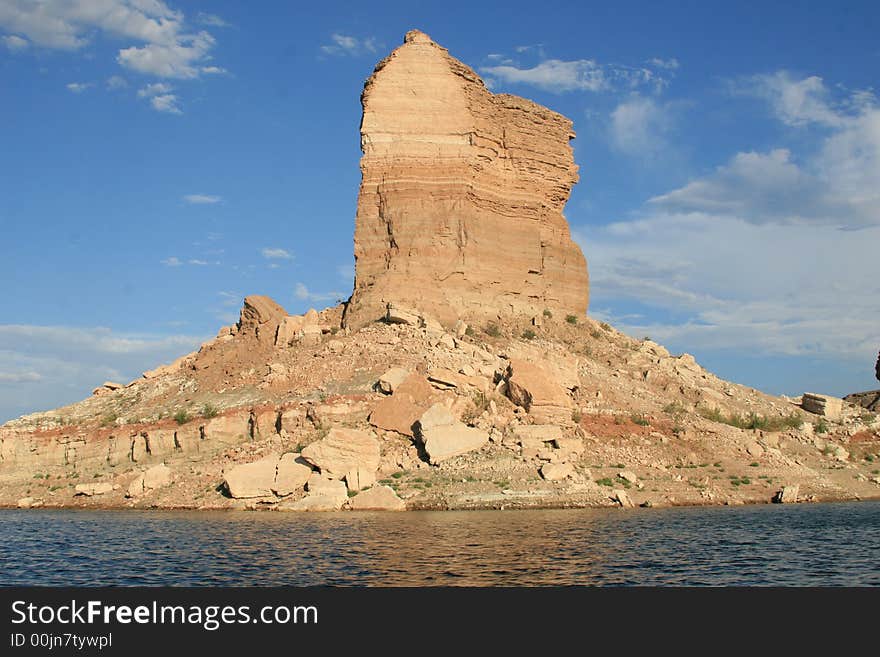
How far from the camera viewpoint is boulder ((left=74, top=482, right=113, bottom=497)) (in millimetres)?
34875

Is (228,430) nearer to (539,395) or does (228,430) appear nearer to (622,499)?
(539,395)

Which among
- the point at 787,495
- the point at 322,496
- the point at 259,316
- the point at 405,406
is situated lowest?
the point at 787,495

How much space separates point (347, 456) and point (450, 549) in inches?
475

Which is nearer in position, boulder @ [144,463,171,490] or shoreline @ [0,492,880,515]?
shoreline @ [0,492,880,515]

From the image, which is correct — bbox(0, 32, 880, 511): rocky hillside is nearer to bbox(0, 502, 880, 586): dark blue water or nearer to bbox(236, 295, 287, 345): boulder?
bbox(236, 295, 287, 345): boulder

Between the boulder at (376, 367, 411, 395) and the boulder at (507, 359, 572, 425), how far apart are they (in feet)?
14.9

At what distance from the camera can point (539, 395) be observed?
35.3 metres

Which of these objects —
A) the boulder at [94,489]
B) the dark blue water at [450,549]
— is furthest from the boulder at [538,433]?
the boulder at [94,489]

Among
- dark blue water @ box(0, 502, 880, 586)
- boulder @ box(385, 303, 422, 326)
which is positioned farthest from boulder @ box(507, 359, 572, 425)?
boulder @ box(385, 303, 422, 326)

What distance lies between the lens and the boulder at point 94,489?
34.9 meters

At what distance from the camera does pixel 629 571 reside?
56.4ft

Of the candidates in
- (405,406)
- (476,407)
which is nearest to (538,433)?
(476,407)

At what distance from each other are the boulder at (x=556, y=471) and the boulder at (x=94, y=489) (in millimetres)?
17902

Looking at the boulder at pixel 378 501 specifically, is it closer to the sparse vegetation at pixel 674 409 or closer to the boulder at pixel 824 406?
the sparse vegetation at pixel 674 409
